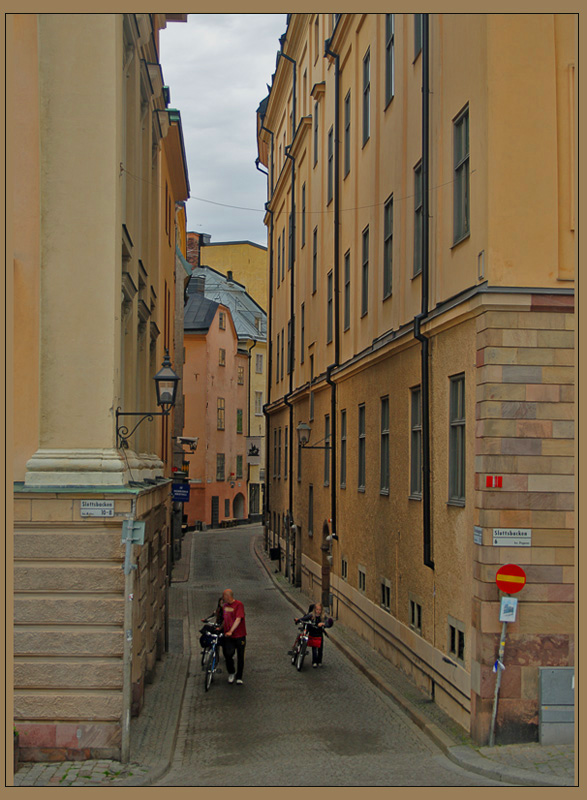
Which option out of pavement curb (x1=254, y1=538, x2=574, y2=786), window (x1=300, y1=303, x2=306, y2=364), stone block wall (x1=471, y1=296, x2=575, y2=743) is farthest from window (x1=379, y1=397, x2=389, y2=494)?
window (x1=300, y1=303, x2=306, y2=364)

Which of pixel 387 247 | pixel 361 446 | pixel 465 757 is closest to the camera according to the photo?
pixel 465 757

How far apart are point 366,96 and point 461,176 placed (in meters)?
9.36

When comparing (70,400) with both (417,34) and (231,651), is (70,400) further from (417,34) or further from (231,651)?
(417,34)

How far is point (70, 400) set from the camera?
1137 cm

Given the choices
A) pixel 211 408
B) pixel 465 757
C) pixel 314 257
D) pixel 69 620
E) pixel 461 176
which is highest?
pixel 314 257

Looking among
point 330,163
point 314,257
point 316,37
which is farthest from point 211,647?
point 316,37

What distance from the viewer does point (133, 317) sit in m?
15.2

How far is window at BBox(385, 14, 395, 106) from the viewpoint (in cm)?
1886

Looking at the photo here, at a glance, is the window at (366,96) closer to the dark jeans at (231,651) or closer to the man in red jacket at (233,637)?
the man in red jacket at (233,637)

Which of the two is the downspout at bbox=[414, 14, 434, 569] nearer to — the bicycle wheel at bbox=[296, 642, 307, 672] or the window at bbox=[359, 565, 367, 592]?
the bicycle wheel at bbox=[296, 642, 307, 672]

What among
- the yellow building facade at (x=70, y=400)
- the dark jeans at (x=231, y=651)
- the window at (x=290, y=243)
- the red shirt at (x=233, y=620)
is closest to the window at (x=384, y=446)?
the red shirt at (x=233, y=620)

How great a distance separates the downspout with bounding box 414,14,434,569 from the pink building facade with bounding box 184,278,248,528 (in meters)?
44.6

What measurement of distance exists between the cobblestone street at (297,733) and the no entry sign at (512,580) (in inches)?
83.6

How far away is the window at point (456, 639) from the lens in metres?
12.9
